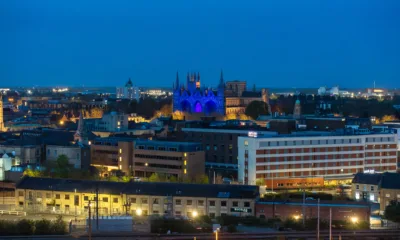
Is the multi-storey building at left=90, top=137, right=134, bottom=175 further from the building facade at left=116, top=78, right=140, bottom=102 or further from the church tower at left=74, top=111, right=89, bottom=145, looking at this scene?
the building facade at left=116, top=78, right=140, bottom=102

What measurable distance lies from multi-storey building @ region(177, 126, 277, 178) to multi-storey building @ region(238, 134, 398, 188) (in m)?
3.96

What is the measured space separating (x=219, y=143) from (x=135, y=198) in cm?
1477

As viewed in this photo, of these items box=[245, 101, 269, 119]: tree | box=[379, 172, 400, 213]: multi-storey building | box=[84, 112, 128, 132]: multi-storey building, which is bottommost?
box=[379, 172, 400, 213]: multi-storey building

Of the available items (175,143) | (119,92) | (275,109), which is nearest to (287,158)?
(175,143)

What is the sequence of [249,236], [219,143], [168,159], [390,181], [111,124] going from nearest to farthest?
[249,236]
[390,181]
[168,159]
[219,143]
[111,124]

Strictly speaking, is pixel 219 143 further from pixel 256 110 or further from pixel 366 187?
pixel 256 110

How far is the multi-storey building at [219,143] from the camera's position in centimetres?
4738

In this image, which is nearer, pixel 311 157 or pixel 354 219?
pixel 354 219

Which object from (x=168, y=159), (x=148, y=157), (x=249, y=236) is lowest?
(x=249, y=236)

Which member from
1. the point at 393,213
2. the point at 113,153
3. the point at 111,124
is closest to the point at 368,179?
the point at 393,213

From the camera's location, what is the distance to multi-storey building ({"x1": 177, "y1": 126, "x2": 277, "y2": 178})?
47.4 metres

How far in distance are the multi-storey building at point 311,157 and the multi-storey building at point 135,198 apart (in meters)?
6.80

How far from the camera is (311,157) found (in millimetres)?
43156

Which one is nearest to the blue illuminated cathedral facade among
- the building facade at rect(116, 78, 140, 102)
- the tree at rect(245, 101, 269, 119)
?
the tree at rect(245, 101, 269, 119)
